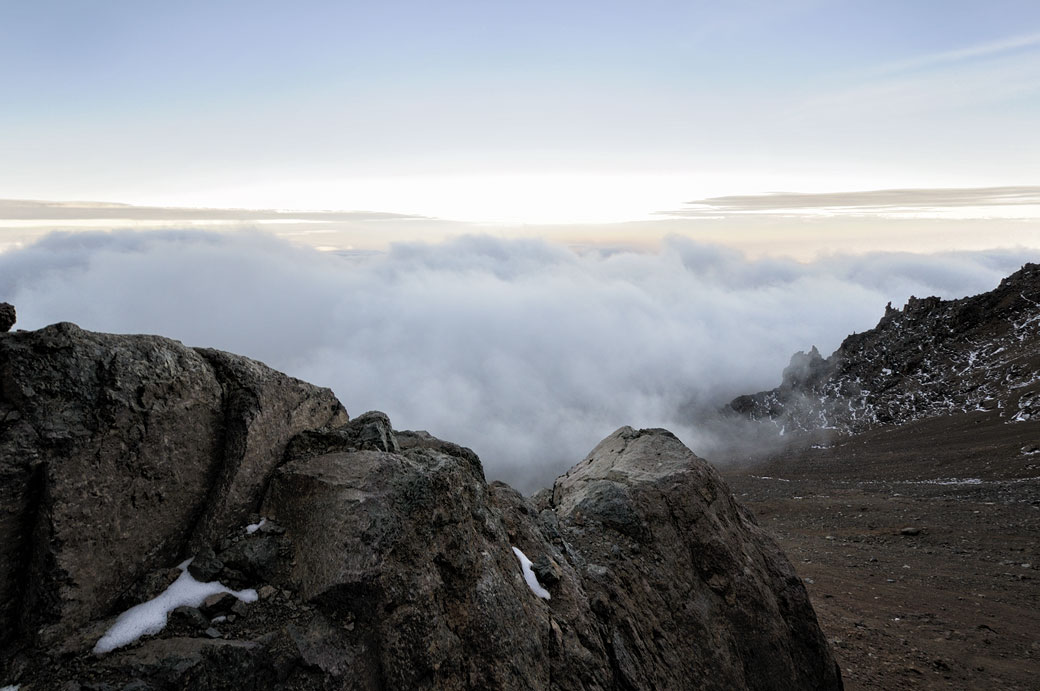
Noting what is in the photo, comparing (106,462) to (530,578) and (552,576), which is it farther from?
(552,576)

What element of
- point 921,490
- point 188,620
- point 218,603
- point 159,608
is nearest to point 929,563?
point 921,490

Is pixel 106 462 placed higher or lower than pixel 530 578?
higher

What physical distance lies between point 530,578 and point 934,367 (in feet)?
404

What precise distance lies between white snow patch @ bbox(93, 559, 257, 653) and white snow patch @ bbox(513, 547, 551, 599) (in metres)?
4.31

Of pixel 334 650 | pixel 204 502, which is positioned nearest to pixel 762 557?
pixel 334 650

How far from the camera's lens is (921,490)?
5253cm

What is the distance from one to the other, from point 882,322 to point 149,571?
14838 centimetres

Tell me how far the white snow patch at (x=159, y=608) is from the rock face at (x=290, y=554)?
0.12 meters

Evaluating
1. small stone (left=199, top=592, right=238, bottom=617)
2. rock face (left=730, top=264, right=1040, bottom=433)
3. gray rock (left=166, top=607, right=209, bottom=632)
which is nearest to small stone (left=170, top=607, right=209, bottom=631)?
gray rock (left=166, top=607, right=209, bottom=632)

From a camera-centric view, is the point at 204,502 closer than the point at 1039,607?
Yes

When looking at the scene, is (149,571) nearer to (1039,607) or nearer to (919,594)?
(919,594)

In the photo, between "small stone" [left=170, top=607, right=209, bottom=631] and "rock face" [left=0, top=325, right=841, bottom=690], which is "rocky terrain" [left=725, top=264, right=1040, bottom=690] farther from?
"small stone" [left=170, top=607, right=209, bottom=631]

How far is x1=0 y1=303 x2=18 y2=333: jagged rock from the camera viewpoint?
25.3ft

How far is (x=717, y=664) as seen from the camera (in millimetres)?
11867
